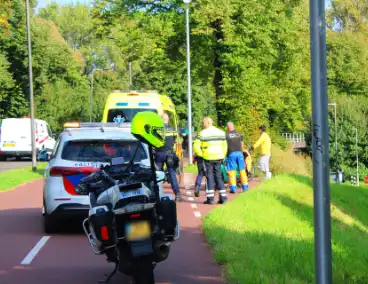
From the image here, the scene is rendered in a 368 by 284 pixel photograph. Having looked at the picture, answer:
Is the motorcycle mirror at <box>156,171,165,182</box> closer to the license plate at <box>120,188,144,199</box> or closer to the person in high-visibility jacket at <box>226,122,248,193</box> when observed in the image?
the license plate at <box>120,188,144,199</box>

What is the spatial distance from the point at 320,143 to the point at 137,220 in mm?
2142

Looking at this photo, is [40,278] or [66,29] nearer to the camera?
[40,278]

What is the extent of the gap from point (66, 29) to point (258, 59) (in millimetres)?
62387

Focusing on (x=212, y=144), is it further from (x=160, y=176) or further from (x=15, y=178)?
(x=15, y=178)

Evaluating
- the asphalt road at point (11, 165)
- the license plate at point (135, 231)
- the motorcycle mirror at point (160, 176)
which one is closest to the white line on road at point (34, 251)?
the motorcycle mirror at point (160, 176)

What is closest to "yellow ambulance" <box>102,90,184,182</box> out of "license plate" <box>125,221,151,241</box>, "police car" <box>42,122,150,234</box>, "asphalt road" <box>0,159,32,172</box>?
"asphalt road" <box>0,159,32,172</box>

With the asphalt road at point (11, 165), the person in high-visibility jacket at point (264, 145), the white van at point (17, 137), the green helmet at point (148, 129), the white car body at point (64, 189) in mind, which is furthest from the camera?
the white van at point (17, 137)

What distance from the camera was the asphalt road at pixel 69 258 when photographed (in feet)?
28.4

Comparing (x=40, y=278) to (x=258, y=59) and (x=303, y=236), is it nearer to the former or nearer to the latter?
(x=303, y=236)

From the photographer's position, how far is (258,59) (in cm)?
3675

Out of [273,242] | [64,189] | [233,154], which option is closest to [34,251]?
[64,189]

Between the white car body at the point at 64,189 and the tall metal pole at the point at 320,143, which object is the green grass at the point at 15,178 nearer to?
the white car body at the point at 64,189

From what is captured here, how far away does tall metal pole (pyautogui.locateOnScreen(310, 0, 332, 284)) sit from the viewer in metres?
5.42

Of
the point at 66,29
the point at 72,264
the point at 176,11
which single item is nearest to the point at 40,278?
the point at 72,264
